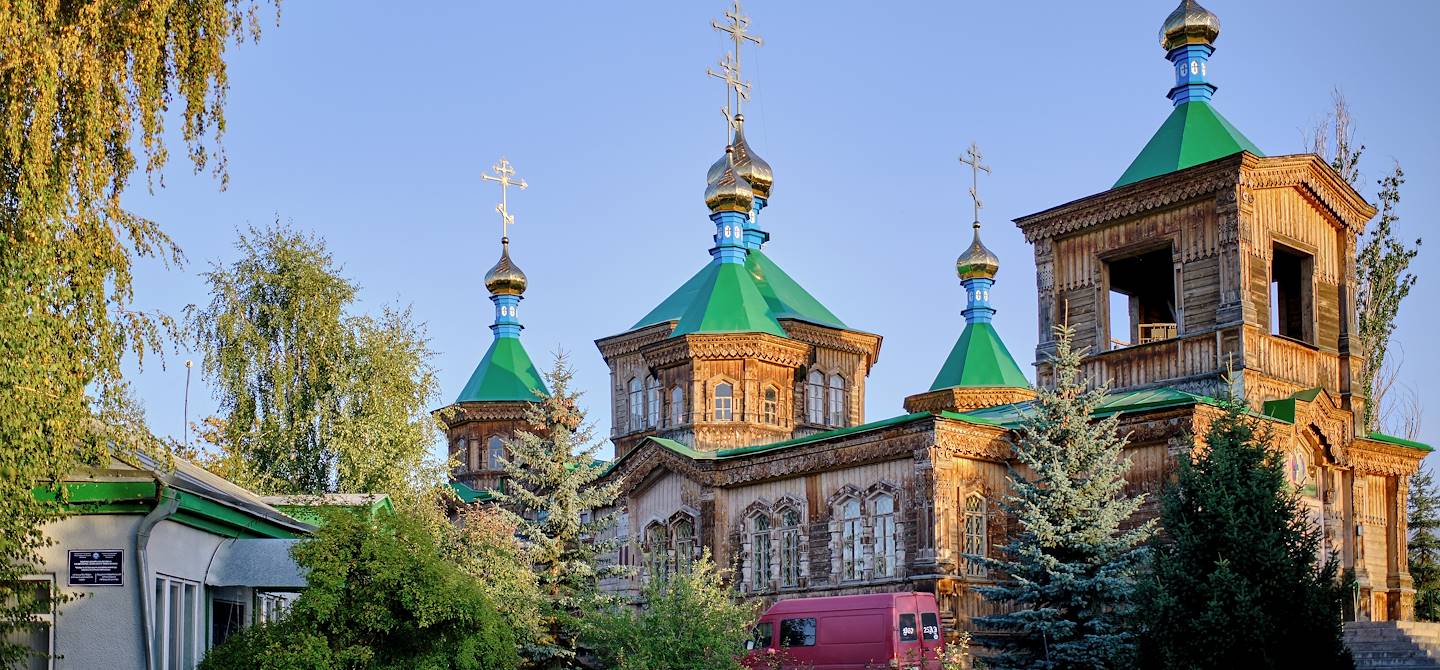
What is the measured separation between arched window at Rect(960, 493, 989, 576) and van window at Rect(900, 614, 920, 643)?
12.2 ft

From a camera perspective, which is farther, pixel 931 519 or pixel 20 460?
pixel 931 519

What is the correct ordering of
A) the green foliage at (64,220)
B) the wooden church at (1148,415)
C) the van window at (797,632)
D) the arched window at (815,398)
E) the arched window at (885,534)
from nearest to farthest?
the green foliage at (64,220) < the van window at (797,632) < the wooden church at (1148,415) < the arched window at (885,534) < the arched window at (815,398)

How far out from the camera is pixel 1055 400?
23109mm

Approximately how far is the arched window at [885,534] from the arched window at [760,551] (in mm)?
3124

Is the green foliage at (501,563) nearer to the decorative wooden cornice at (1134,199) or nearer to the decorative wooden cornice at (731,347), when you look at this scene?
the decorative wooden cornice at (731,347)

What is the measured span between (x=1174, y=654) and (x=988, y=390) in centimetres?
2290

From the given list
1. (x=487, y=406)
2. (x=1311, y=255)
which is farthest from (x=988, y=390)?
(x=487, y=406)

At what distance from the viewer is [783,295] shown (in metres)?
40.5

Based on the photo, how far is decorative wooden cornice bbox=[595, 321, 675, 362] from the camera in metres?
40.1

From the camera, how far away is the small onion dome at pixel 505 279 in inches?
1887

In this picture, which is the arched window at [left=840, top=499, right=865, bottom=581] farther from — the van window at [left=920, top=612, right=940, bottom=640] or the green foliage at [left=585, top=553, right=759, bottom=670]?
the green foliage at [left=585, top=553, right=759, bottom=670]

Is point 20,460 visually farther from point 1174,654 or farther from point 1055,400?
point 1055,400

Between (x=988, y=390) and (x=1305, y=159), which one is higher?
(x=1305, y=159)

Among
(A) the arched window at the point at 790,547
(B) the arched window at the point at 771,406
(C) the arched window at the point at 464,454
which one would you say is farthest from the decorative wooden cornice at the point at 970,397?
(C) the arched window at the point at 464,454
